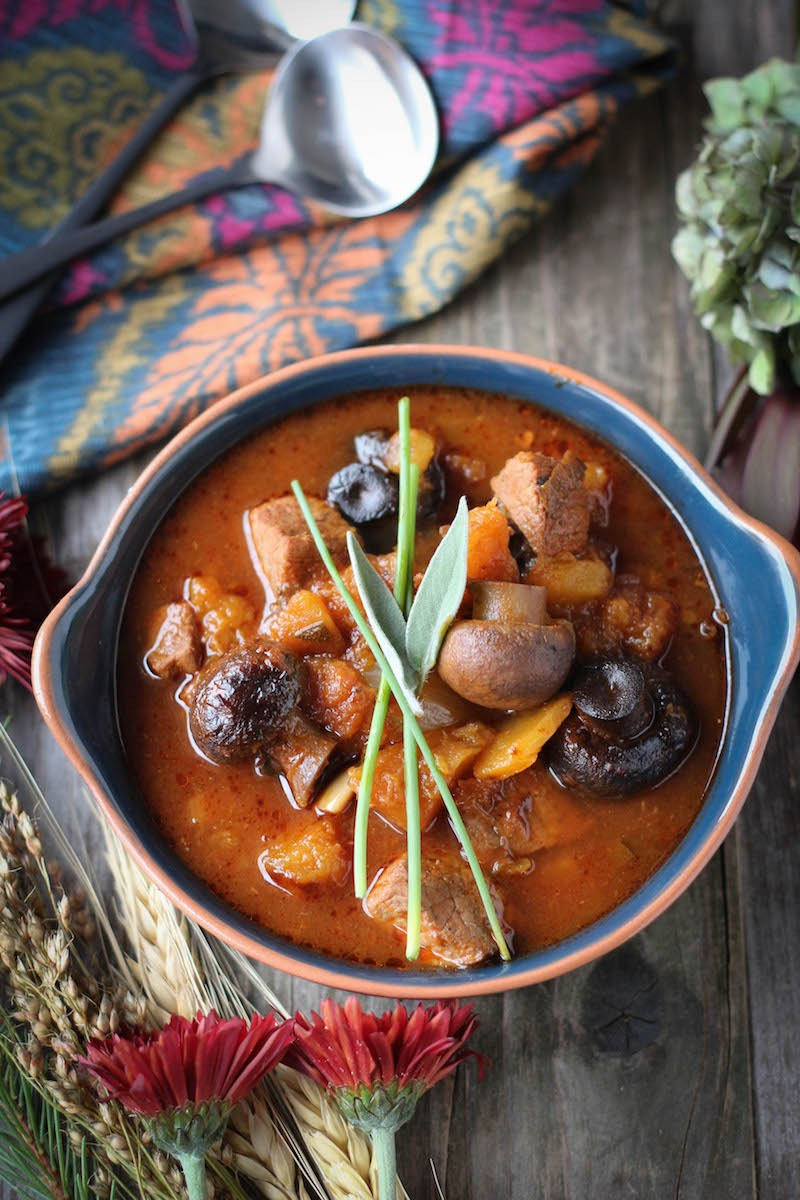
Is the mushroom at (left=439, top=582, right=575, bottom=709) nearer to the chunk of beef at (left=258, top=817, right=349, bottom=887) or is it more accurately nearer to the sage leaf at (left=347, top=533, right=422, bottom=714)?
the sage leaf at (left=347, top=533, right=422, bottom=714)

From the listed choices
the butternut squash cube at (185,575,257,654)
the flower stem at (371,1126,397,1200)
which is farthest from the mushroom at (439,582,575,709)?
the flower stem at (371,1126,397,1200)

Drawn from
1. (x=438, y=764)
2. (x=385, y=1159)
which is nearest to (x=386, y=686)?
(x=438, y=764)

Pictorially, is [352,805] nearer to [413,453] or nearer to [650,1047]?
[413,453]

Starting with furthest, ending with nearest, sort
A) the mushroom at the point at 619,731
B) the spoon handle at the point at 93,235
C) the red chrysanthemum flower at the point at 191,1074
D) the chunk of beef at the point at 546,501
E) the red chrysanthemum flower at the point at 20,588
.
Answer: the spoon handle at the point at 93,235
the red chrysanthemum flower at the point at 20,588
the chunk of beef at the point at 546,501
the mushroom at the point at 619,731
the red chrysanthemum flower at the point at 191,1074

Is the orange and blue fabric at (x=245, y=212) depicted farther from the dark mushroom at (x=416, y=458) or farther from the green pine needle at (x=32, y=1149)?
the green pine needle at (x=32, y=1149)

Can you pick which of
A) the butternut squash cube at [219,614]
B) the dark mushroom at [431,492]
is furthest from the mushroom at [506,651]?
the butternut squash cube at [219,614]

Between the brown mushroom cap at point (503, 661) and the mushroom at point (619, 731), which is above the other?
the brown mushroom cap at point (503, 661)
